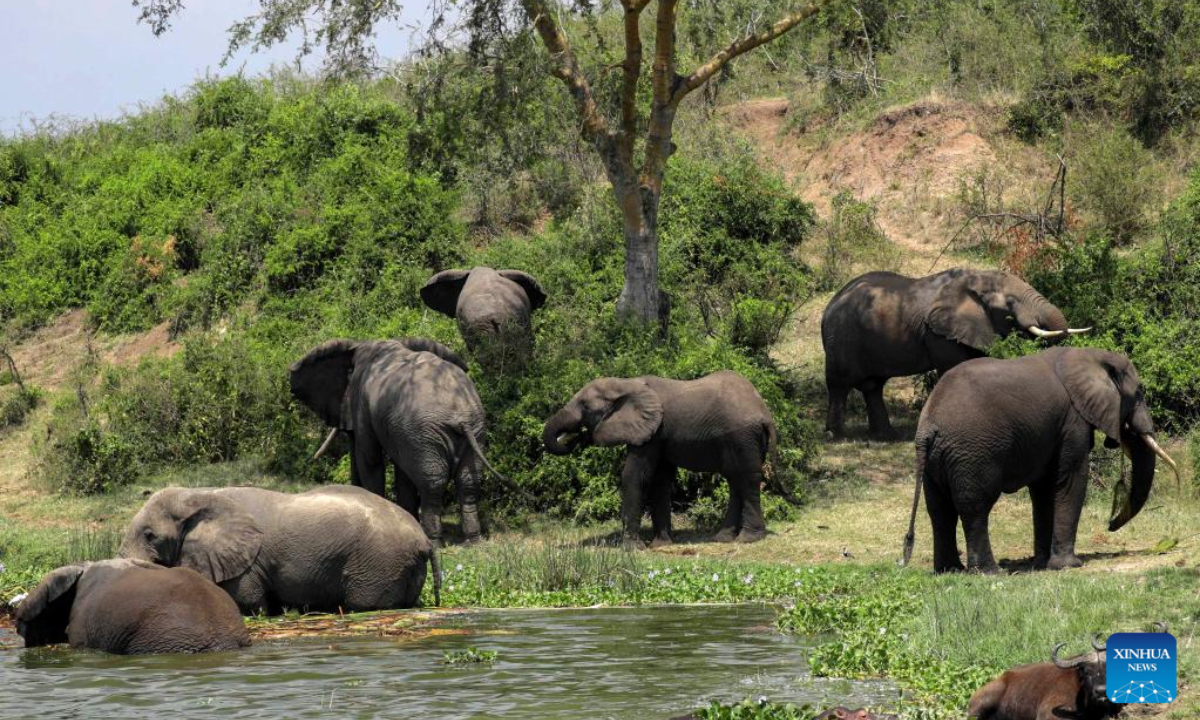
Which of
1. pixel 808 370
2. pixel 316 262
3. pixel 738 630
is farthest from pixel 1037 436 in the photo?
pixel 316 262

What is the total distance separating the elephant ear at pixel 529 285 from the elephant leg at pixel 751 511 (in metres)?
6.45

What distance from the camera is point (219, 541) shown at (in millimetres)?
13344

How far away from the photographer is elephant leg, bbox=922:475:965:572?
14367mm

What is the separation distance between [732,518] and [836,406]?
5.04 metres

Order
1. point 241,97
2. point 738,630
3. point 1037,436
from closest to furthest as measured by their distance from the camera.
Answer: point 738,630, point 1037,436, point 241,97

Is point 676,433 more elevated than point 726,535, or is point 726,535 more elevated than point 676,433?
point 676,433

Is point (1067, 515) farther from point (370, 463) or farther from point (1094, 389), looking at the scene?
point (370, 463)

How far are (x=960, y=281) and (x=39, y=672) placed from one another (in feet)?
42.5

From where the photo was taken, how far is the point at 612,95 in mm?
25250

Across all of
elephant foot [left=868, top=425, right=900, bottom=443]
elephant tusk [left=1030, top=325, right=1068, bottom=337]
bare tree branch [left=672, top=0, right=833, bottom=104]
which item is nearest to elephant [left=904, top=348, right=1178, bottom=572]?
elephant tusk [left=1030, top=325, right=1068, bottom=337]

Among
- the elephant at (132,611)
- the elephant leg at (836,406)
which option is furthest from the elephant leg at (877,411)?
the elephant at (132,611)

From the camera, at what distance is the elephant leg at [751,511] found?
56.7 ft

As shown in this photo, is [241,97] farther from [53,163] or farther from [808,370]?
[808,370]

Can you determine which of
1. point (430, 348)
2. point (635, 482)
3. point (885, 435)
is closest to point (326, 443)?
point (430, 348)
